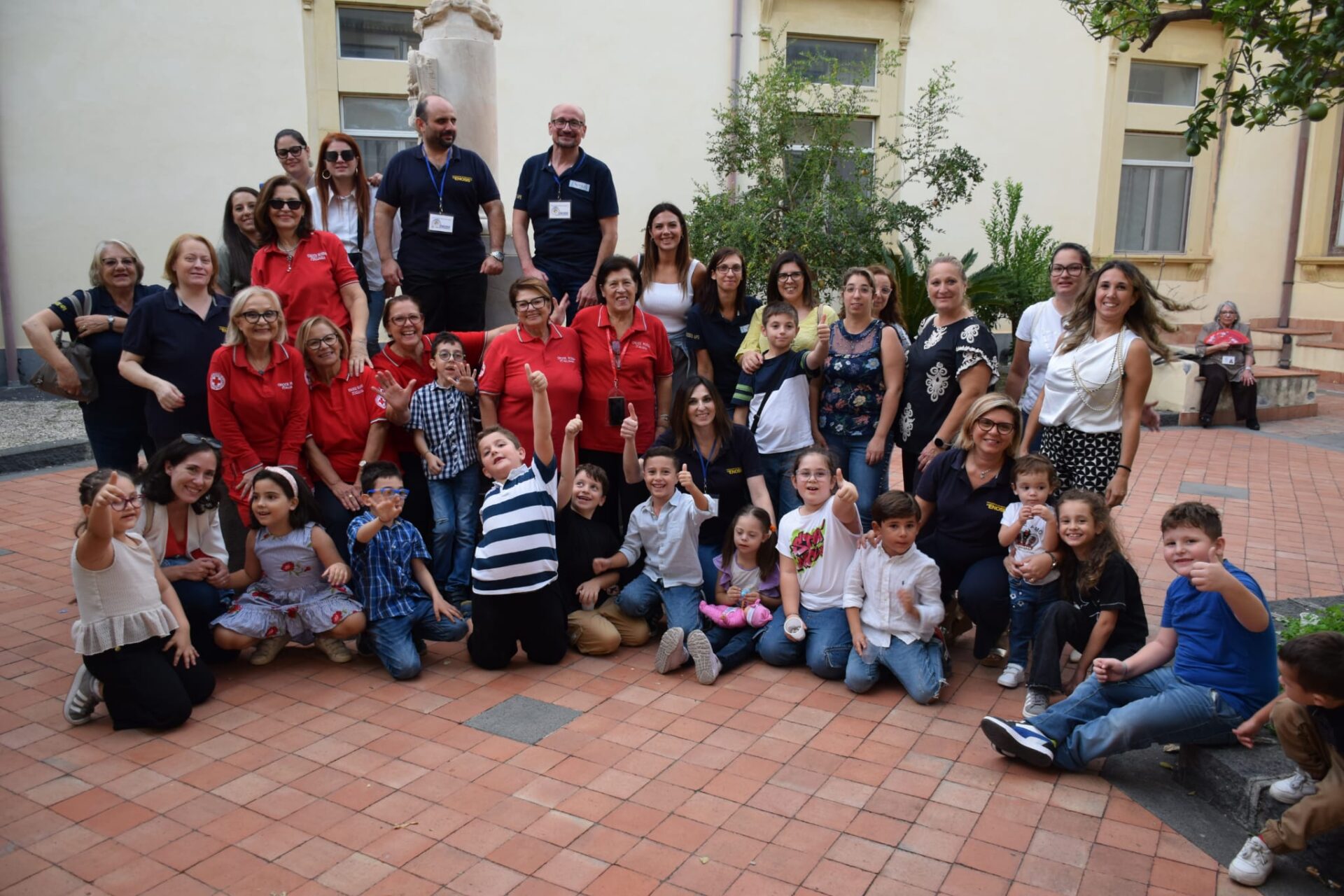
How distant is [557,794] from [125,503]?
6.48 feet

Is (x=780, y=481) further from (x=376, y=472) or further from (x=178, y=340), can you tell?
(x=178, y=340)

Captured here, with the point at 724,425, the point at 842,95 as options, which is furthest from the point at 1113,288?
the point at 842,95

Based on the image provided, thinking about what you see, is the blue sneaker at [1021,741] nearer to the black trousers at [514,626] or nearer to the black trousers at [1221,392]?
the black trousers at [514,626]

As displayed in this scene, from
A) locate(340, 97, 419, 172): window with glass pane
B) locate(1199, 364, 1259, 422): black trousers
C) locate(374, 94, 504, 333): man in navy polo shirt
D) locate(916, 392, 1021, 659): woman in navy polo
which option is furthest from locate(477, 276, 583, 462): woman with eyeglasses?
locate(1199, 364, 1259, 422): black trousers

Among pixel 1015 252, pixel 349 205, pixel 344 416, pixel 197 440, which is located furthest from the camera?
pixel 1015 252

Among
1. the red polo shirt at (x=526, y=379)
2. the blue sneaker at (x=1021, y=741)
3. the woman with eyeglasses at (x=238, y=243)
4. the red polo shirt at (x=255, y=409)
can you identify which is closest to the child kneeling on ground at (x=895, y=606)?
the blue sneaker at (x=1021, y=741)

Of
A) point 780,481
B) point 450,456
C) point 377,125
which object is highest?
point 377,125

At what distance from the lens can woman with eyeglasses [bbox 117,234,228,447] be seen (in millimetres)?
4852

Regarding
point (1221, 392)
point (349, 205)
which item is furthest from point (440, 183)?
point (1221, 392)

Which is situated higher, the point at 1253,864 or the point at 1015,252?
the point at 1015,252

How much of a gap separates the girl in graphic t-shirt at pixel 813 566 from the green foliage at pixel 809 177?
6.74 metres

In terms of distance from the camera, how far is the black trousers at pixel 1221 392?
11.5 meters

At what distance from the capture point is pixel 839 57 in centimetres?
1406

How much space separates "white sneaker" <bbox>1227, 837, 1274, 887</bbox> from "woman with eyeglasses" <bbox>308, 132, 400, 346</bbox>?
16.2 ft
